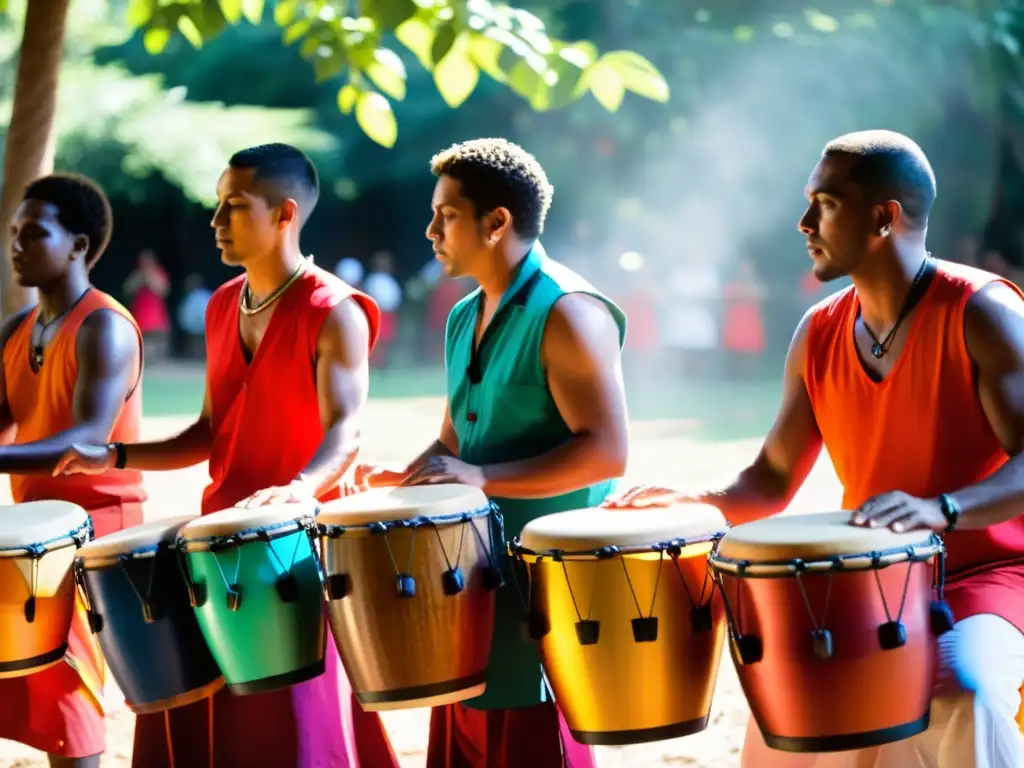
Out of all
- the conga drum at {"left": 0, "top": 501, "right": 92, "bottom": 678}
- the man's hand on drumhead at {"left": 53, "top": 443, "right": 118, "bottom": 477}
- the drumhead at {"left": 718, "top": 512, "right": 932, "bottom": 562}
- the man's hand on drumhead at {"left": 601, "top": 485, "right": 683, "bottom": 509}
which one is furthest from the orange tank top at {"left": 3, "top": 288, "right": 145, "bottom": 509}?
the drumhead at {"left": 718, "top": 512, "right": 932, "bottom": 562}

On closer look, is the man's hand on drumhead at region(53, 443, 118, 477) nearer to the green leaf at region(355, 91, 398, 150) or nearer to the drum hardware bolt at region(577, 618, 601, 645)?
the drum hardware bolt at region(577, 618, 601, 645)

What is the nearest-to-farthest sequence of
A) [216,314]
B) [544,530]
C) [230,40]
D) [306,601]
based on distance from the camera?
[544,530] → [306,601] → [216,314] → [230,40]

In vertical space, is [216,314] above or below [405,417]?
above

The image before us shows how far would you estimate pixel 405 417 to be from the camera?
1700 cm

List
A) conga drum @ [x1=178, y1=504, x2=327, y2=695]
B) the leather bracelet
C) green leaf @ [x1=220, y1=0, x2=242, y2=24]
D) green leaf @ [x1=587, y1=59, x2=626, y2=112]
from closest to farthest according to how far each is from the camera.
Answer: conga drum @ [x1=178, y1=504, x2=327, y2=695] < the leather bracelet < green leaf @ [x1=587, y1=59, x2=626, y2=112] < green leaf @ [x1=220, y1=0, x2=242, y2=24]

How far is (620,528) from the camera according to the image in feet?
11.3

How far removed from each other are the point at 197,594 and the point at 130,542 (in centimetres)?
25

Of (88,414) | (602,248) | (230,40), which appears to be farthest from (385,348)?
(88,414)

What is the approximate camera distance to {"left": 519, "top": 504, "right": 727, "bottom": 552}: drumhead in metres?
3.42

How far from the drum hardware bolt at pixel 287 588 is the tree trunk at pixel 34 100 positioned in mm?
3049

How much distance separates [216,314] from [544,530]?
5.07 feet

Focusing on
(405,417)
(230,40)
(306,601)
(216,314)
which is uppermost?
(230,40)

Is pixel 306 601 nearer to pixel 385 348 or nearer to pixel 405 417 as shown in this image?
pixel 405 417

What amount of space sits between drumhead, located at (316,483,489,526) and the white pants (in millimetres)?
1044
